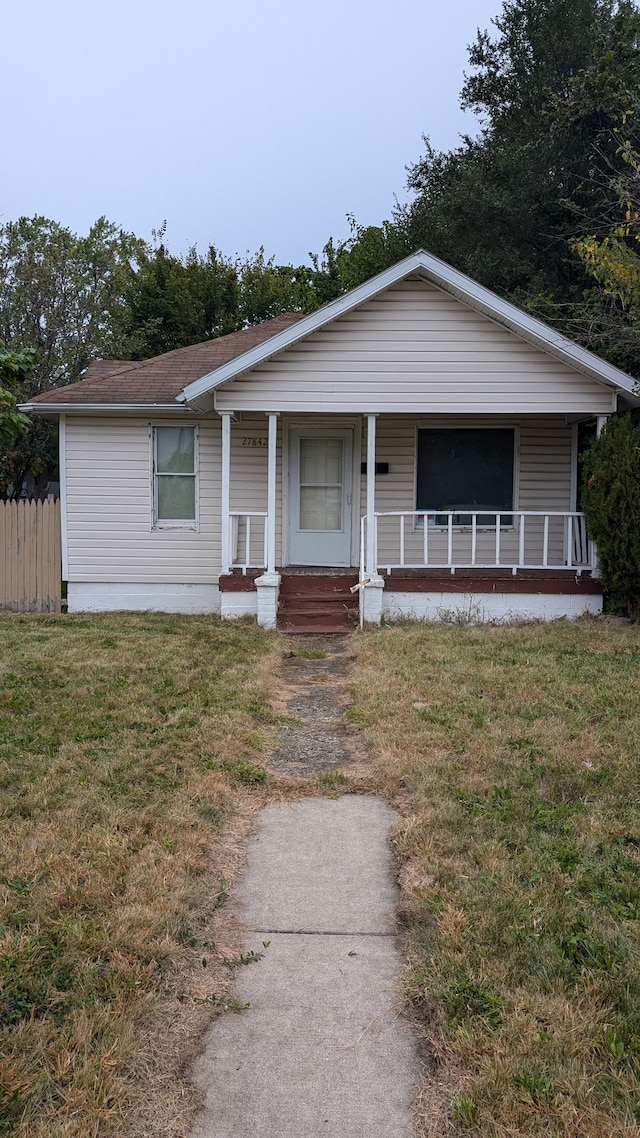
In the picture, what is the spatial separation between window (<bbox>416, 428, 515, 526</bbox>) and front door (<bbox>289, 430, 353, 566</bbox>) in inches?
46.5

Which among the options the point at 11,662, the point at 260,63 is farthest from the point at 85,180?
the point at 11,662

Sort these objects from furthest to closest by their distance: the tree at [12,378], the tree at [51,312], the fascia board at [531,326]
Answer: the tree at [51,312] < the fascia board at [531,326] < the tree at [12,378]

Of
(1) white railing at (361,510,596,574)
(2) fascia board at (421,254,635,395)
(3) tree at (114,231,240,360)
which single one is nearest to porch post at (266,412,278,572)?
(1) white railing at (361,510,596,574)

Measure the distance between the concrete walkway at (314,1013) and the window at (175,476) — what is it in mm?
8683

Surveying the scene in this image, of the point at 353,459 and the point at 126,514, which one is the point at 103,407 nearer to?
the point at 126,514

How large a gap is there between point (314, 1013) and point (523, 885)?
1152 mm

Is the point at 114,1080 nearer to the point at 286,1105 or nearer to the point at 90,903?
the point at 286,1105

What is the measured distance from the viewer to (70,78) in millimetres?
20953

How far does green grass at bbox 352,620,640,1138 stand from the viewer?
236 centimetres

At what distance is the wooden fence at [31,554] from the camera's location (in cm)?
1242

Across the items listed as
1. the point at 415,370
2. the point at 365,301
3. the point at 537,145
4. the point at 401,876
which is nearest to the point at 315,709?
the point at 401,876

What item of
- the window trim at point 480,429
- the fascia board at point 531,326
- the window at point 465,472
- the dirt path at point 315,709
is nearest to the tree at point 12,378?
the dirt path at point 315,709

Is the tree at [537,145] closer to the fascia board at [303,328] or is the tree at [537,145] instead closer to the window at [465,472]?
the window at [465,472]

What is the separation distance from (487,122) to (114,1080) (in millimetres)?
21089
